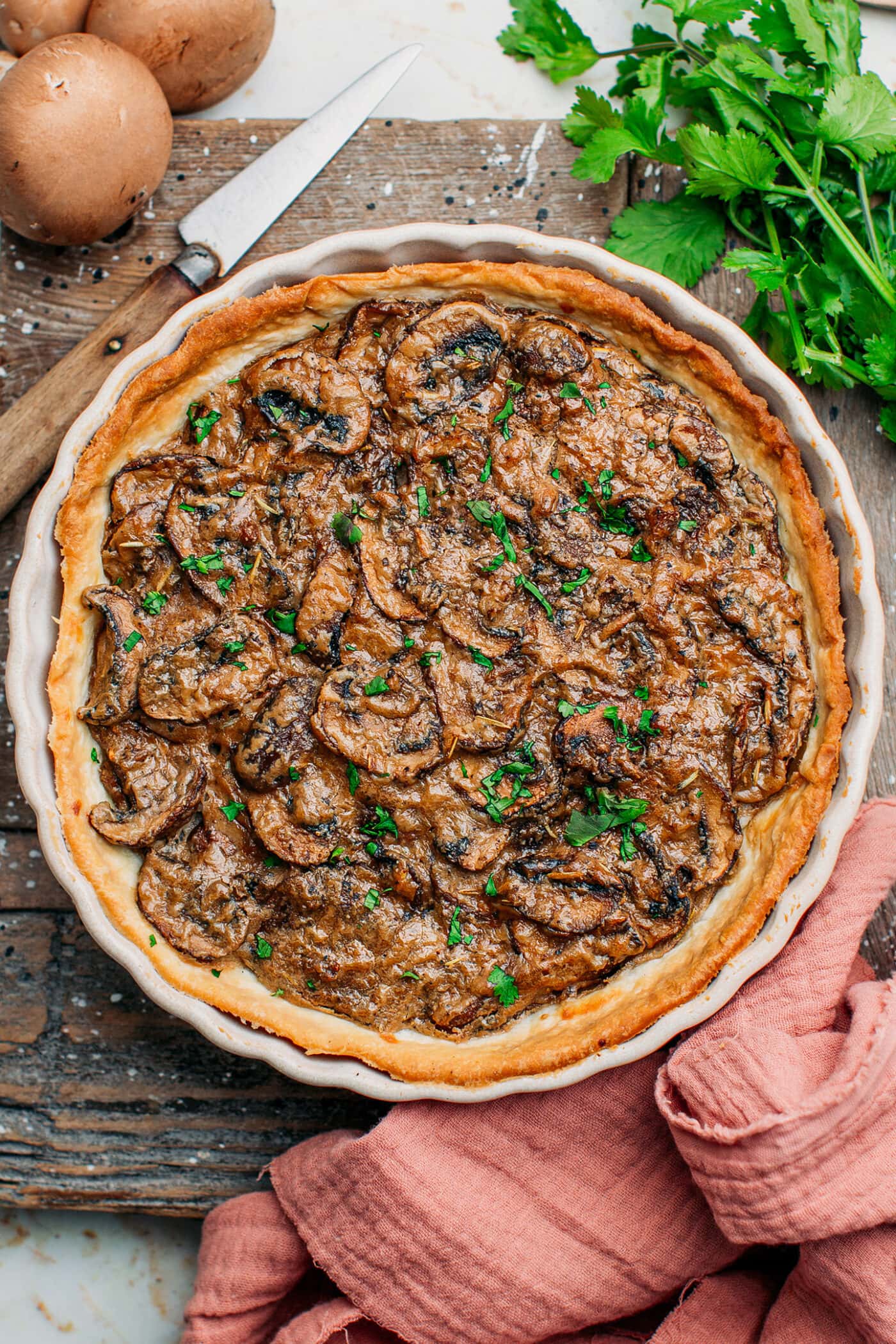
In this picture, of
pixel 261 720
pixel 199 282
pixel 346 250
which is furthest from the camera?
pixel 199 282

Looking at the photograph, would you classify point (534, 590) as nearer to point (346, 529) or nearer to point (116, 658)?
point (346, 529)

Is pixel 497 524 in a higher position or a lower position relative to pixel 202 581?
higher

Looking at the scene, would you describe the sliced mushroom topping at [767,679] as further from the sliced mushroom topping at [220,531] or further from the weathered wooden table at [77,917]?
the sliced mushroom topping at [220,531]

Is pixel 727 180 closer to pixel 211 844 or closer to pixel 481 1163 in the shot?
pixel 211 844

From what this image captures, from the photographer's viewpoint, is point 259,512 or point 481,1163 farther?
point 481,1163

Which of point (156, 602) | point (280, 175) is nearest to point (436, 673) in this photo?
point (156, 602)

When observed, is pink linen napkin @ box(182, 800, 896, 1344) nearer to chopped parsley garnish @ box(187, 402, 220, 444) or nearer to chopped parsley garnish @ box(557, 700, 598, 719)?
chopped parsley garnish @ box(557, 700, 598, 719)

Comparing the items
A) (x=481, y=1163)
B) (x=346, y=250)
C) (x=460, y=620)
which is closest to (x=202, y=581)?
(x=460, y=620)

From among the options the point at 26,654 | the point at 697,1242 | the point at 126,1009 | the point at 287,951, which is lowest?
the point at 126,1009
